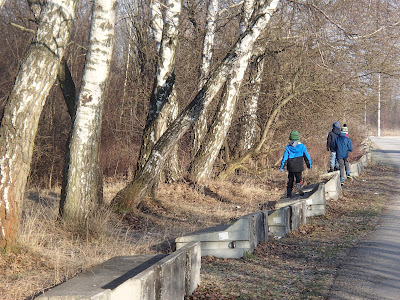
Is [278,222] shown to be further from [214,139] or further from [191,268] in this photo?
[214,139]

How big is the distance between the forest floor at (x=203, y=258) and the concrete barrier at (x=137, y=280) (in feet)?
1.16

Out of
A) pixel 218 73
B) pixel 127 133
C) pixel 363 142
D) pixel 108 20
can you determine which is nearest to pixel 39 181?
pixel 127 133

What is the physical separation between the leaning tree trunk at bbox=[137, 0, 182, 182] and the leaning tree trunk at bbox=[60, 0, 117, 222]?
3288mm

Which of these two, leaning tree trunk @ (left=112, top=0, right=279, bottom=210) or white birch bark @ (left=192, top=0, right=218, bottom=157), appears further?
white birch bark @ (left=192, top=0, right=218, bottom=157)

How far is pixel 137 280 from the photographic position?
460 cm

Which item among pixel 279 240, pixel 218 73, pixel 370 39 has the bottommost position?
pixel 279 240

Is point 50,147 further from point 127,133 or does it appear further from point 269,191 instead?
point 269,191

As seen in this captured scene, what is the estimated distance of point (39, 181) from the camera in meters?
17.6

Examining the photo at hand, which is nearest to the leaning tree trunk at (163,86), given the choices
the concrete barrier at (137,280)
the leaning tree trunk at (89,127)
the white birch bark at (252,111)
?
the leaning tree trunk at (89,127)

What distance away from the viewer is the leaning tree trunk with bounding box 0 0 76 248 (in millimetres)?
6699

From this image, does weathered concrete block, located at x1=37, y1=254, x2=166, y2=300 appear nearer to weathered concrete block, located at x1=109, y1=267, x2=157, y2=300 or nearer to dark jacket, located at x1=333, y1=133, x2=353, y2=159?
weathered concrete block, located at x1=109, y1=267, x2=157, y2=300

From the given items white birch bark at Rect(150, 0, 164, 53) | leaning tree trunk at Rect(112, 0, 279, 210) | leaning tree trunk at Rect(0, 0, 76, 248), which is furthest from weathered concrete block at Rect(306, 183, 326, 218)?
leaning tree trunk at Rect(0, 0, 76, 248)

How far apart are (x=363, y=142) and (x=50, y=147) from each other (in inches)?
A: 839

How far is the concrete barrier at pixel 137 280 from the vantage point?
458 cm
